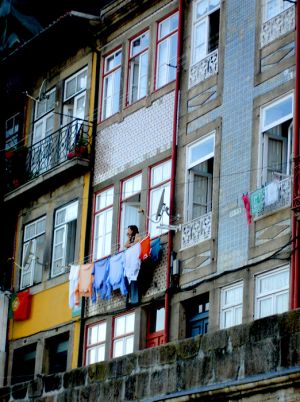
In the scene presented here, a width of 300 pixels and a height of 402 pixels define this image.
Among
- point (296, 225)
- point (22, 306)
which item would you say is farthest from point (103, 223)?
point (296, 225)

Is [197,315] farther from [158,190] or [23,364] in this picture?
[23,364]

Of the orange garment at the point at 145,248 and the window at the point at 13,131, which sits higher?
the window at the point at 13,131

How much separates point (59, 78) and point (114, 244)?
5.38 metres

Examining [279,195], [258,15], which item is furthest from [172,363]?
[258,15]

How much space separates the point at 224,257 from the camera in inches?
1174

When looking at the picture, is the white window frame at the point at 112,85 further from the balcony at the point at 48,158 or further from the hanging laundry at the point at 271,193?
the hanging laundry at the point at 271,193

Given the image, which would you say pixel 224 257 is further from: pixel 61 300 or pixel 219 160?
pixel 61 300

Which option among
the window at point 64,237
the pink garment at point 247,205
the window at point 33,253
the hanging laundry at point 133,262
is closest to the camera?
the pink garment at point 247,205

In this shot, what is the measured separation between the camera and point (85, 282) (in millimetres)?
33750

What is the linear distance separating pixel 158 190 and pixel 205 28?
321 cm

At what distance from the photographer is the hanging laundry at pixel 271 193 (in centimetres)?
2850

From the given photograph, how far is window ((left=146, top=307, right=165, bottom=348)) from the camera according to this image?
31.9 metres

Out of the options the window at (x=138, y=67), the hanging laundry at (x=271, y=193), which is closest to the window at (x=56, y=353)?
the window at (x=138, y=67)

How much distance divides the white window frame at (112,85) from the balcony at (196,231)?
14.6 ft
